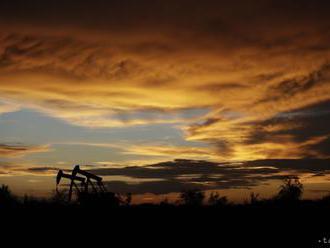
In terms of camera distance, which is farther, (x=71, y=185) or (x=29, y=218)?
(x=71, y=185)

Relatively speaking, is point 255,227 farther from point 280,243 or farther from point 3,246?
point 3,246

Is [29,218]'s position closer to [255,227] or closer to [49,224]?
[49,224]

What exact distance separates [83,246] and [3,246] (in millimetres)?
4329

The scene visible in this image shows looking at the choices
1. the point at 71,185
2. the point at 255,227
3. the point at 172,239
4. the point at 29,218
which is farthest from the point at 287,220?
the point at 71,185

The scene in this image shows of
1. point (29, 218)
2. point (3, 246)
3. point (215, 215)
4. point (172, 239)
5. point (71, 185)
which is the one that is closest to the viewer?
point (3, 246)

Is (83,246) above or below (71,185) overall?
below

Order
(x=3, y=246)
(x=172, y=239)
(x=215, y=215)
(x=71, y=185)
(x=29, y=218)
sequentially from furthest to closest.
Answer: (x=71, y=185) < (x=215, y=215) < (x=29, y=218) < (x=172, y=239) < (x=3, y=246)

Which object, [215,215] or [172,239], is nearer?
[172,239]

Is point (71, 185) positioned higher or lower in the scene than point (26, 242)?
higher

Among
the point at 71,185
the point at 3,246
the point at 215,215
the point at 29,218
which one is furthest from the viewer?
the point at 71,185

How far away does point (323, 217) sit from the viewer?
40.1 m

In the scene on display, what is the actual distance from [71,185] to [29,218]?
15.7 m

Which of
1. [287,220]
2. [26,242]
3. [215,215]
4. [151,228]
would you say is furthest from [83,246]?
[287,220]

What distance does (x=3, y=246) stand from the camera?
30219 mm
